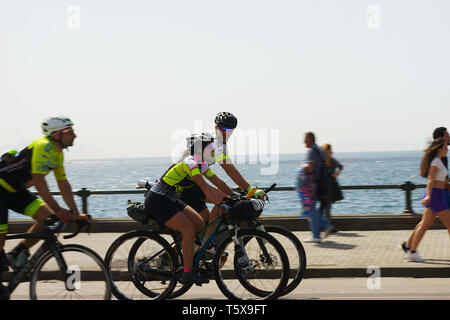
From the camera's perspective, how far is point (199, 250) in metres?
6.89

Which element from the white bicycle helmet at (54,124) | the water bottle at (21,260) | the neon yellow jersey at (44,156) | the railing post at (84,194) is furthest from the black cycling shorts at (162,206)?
the railing post at (84,194)

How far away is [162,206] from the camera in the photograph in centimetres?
681

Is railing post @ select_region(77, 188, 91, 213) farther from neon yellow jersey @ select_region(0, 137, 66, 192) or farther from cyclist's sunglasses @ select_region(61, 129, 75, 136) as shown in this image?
cyclist's sunglasses @ select_region(61, 129, 75, 136)

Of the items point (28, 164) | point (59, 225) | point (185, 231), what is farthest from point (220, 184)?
point (28, 164)

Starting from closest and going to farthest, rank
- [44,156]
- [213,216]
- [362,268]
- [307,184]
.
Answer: [44,156]
[213,216]
[362,268]
[307,184]

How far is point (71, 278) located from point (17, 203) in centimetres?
92

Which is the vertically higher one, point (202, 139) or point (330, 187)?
point (202, 139)

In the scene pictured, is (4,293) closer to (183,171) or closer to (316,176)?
(183,171)

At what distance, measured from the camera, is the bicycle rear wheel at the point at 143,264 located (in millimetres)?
6949

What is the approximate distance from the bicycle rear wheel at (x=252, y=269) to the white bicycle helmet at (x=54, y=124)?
1.94 meters
